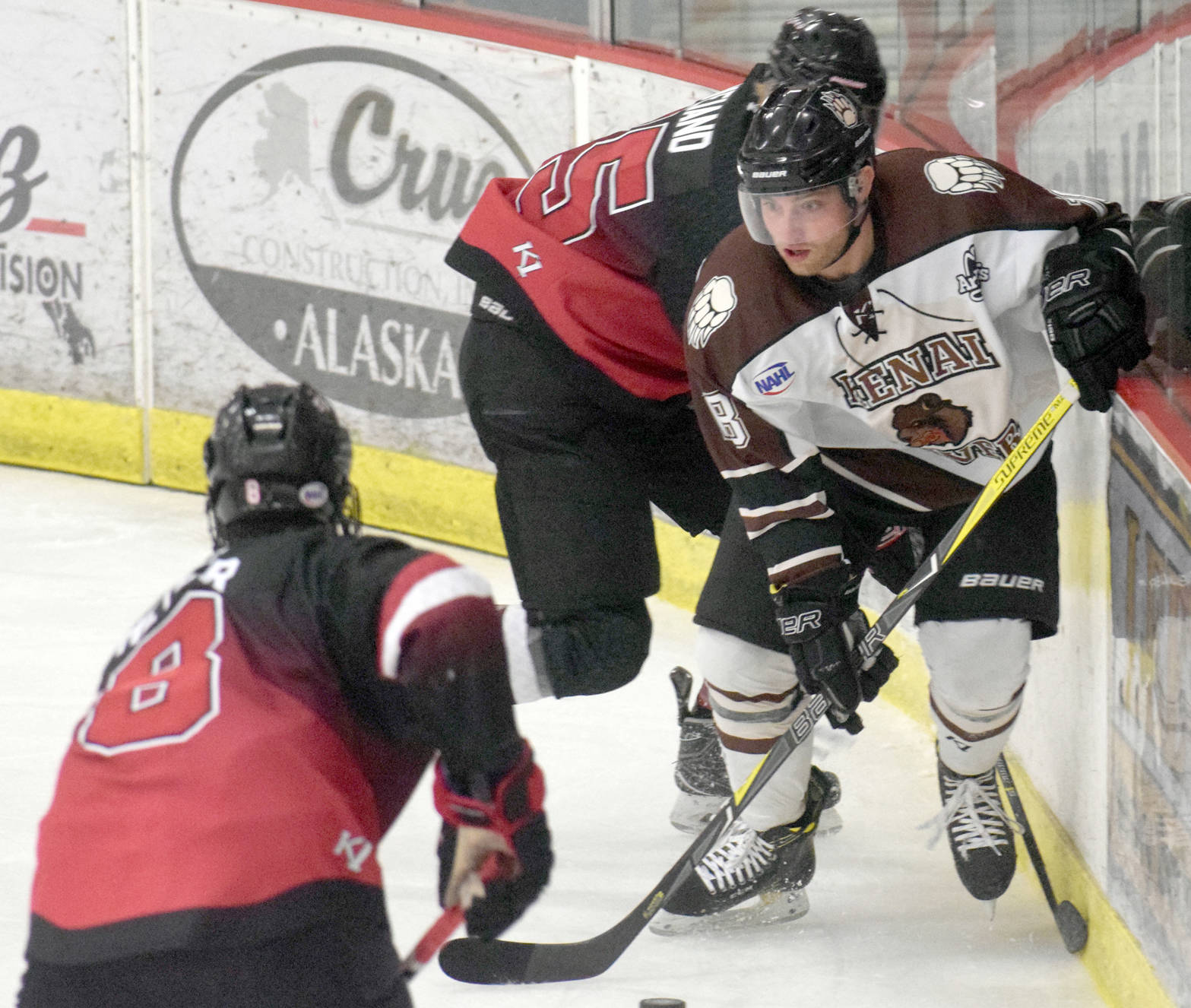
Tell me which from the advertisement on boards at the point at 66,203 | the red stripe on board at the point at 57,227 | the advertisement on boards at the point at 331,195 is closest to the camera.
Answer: the advertisement on boards at the point at 331,195

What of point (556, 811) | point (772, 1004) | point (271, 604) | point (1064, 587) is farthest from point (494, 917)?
point (556, 811)

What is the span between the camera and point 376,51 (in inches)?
164

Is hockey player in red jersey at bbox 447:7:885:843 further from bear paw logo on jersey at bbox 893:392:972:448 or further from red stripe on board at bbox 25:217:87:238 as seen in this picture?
red stripe on board at bbox 25:217:87:238

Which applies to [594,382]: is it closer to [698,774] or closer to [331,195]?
[698,774]

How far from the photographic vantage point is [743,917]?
7.75 ft

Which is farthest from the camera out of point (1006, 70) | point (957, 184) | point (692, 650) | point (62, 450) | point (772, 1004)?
point (62, 450)

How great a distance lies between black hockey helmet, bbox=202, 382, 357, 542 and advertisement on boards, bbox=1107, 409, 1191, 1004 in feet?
2.65

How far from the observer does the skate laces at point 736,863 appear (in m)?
2.30

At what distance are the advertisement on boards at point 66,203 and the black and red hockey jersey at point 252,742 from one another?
11.5 ft

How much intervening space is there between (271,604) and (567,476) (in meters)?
1.07

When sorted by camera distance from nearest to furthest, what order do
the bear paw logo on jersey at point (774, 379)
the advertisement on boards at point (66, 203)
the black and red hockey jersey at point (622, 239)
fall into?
the bear paw logo on jersey at point (774, 379) → the black and red hockey jersey at point (622, 239) → the advertisement on boards at point (66, 203)

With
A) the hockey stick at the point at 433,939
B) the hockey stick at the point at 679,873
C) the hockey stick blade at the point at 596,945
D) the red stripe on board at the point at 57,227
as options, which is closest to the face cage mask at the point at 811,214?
the hockey stick at the point at 679,873

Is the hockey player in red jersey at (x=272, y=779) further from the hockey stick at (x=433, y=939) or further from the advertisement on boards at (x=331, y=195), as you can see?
the advertisement on boards at (x=331, y=195)

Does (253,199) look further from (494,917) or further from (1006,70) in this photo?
(494,917)
